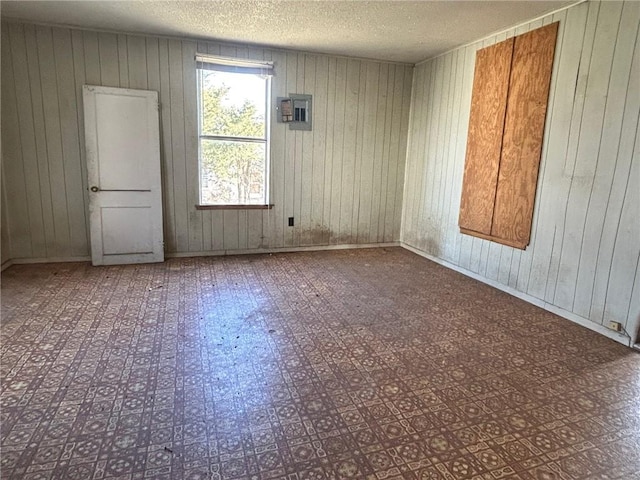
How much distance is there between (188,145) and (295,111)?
1.42 m

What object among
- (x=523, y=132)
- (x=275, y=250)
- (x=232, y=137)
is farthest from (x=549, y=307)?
(x=232, y=137)

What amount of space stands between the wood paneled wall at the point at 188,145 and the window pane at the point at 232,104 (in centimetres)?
15

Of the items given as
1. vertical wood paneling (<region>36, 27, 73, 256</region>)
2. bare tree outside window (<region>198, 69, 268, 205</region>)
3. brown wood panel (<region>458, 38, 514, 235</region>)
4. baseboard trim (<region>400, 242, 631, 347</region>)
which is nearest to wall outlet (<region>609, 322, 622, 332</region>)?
baseboard trim (<region>400, 242, 631, 347</region>)

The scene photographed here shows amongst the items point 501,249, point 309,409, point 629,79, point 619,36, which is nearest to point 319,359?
point 309,409

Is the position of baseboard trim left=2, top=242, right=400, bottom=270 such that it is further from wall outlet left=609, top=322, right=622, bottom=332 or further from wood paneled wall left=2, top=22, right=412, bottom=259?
wall outlet left=609, top=322, right=622, bottom=332

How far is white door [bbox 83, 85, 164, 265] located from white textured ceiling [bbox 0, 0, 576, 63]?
2.45 feet

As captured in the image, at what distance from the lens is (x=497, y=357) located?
103 inches

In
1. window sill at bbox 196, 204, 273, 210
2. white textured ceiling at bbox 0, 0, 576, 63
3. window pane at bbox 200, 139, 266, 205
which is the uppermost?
white textured ceiling at bbox 0, 0, 576, 63

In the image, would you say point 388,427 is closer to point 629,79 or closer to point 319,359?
point 319,359

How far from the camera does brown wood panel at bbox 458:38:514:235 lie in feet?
12.9

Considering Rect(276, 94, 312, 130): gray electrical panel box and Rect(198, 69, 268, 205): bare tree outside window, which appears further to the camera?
Rect(276, 94, 312, 130): gray electrical panel box

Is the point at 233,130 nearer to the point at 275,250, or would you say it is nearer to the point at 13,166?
the point at 275,250

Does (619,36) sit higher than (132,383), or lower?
higher

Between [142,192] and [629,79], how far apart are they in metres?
4.69
